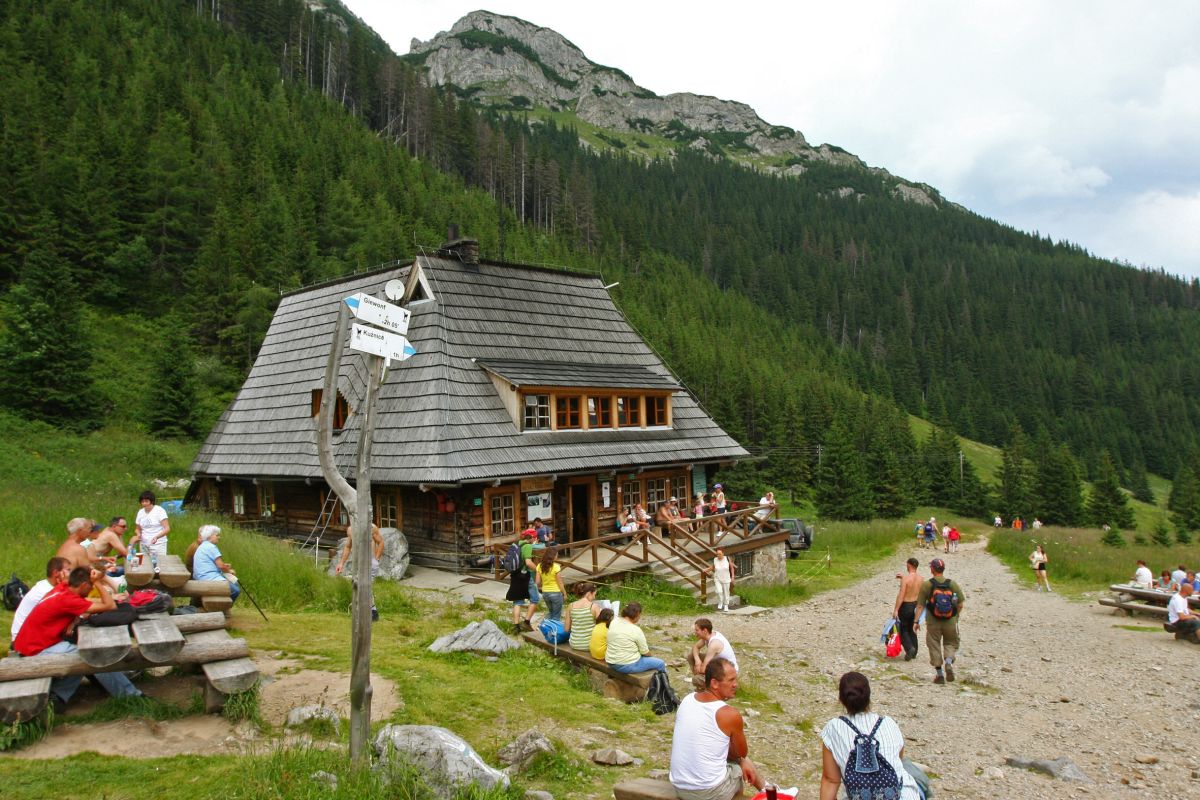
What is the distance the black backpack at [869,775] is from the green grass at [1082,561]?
76.9 ft

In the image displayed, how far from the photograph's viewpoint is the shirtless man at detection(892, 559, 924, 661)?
12.5 meters

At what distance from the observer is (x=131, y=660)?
6473 millimetres

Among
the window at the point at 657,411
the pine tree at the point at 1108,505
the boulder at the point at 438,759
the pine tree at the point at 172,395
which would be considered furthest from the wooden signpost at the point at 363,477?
the pine tree at the point at 1108,505

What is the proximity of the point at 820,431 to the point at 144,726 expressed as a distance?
72881 millimetres

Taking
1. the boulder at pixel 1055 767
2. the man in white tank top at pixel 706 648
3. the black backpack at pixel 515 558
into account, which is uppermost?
the black backpack at pixel 515 558

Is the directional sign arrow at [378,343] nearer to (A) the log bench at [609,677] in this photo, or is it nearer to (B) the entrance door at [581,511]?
(A) the log bench at [609,677]

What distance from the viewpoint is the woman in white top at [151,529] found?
445 inches

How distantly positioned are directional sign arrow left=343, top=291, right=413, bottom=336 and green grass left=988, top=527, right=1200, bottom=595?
25.8 m

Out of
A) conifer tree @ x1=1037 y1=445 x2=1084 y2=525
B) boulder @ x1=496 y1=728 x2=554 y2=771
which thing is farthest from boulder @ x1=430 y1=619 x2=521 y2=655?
conifer tree @ x1=1037 y1=445 x2=1084 y2=525

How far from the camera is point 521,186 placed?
10275cm

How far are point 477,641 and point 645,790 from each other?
5.27 metres

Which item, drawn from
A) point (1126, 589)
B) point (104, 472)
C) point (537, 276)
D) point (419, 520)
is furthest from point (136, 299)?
point (1126, 589)

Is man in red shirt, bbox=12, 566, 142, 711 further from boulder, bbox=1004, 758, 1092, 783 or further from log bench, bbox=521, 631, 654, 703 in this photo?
boulder, bbox=1004, 758, 1092, 783

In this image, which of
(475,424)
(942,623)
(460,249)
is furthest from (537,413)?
(942,623)
